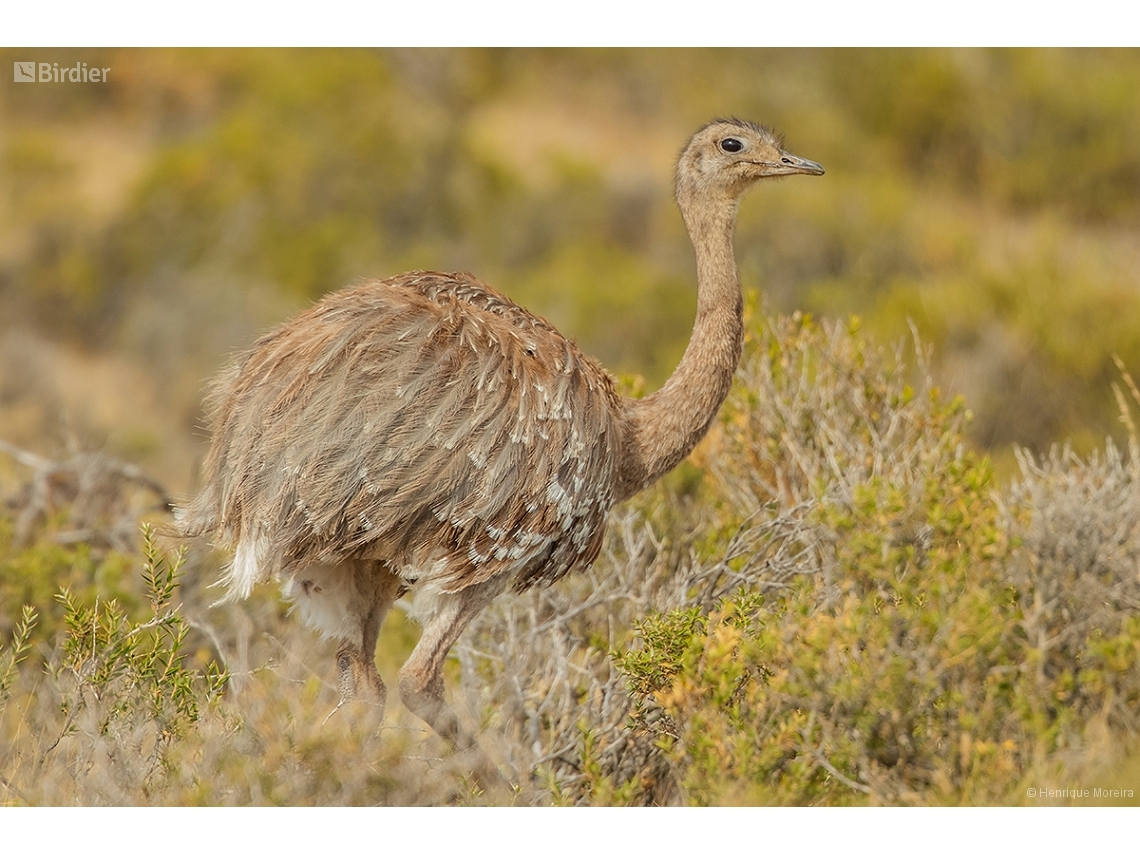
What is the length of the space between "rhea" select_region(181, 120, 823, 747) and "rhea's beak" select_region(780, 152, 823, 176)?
113 cm

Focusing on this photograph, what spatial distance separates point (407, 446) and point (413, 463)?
5cm

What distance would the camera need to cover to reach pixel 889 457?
16.4 ft

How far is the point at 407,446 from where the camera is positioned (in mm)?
3773

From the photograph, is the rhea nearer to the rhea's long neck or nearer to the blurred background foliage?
the rhea's long neck

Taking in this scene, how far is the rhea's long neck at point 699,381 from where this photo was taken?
454 cm

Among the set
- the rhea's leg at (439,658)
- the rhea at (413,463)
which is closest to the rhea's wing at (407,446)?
the rhea at (413,463)

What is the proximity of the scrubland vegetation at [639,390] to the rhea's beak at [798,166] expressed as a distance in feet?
2.27

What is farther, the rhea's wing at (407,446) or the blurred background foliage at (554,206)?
the blurred background foliage at (554,206)

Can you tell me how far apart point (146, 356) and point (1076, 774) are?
10.4 metres

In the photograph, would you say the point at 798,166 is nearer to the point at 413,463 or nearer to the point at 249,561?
the point at 413,463

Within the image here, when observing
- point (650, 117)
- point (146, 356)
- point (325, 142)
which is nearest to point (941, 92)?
point (650, 117)

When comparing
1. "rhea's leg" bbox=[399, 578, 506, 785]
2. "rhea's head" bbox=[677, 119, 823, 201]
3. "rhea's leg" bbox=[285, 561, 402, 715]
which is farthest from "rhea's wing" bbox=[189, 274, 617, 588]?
"rhea's head" bbox=[677, 119, 823, 201]

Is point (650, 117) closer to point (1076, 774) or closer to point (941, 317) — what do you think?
point (941, 317)

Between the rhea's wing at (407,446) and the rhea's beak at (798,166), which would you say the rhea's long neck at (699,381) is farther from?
the rhea's wing at (407,446)
